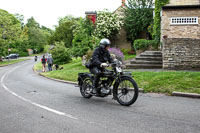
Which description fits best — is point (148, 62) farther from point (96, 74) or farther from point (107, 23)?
point (107, 23)

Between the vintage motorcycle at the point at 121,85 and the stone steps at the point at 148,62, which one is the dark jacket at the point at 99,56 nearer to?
the vintage motorcycle at the point at 121,85

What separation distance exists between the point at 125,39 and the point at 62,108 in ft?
84.3

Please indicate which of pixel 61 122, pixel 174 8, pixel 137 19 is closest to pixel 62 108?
pixel 61 122

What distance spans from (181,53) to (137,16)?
16890mm

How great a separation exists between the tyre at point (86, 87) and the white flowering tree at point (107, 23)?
20.2 meters

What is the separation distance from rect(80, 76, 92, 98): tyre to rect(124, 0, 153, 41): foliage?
22.4 m

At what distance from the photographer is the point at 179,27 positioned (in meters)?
17.5

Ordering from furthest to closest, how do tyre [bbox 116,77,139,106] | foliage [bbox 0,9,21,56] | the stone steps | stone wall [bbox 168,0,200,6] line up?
foliage [bbox 0,9,21,56] < stone wall [bbox 168,0,200,6] < the stone steps < tyre [bbox 116,77,139,106]

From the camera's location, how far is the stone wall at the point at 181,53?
12.1 metres

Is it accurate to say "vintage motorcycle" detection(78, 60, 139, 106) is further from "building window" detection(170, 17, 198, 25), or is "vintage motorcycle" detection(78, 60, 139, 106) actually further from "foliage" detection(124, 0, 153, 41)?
"foliage" detection(124, 0, 153, 41)

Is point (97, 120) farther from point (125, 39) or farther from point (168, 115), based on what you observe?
point (125, 39)

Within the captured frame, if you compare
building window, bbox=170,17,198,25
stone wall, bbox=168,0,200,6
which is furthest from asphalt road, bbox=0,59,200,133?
stone wall, bbox=168,0,200,6

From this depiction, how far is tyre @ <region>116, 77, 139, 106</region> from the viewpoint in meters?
5.42

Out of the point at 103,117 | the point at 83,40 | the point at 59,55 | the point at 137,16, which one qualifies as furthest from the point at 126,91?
the point at 59,55
